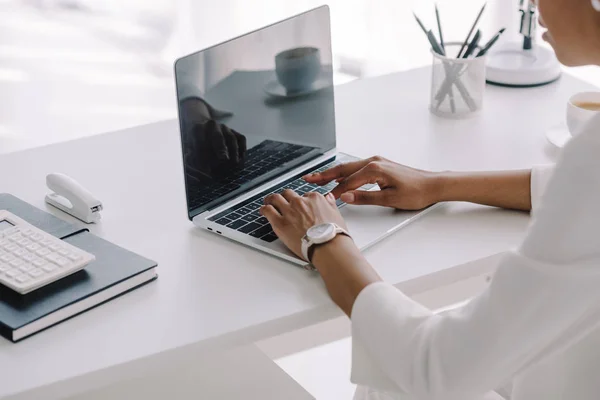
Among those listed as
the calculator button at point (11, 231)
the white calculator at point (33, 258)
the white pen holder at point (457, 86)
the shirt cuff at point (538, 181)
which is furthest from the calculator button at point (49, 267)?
the white pen holder at point (457, 86)

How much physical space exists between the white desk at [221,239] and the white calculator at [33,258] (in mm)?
67

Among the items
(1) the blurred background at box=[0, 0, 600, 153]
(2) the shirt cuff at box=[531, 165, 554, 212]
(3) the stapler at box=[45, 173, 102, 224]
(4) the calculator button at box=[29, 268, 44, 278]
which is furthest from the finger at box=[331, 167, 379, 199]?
(1) the blurred background at box=[0, 0, 600, 153]

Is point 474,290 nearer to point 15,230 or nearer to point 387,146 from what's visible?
point 387,146

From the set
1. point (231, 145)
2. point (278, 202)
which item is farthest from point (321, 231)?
point (231, 145)

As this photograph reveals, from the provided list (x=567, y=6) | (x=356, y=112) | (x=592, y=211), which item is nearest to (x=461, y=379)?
(x=592, y=211)

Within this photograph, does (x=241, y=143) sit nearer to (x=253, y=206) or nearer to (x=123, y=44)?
(x=253, y=206)

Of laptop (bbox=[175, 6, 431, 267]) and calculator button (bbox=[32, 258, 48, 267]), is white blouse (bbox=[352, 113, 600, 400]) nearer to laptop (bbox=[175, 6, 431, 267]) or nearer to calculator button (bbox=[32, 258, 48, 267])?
laptop (bbox=[175, 6, 431, 267])

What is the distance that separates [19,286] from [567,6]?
0.74 m

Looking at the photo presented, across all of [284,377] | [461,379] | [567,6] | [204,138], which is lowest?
[284,377]

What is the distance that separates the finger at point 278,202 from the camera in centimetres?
126

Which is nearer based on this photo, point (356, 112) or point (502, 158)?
point (502, 158)

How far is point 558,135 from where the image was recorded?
1.58 meters

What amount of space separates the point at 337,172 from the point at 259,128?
0.15 metres

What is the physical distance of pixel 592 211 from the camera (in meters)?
0.85
